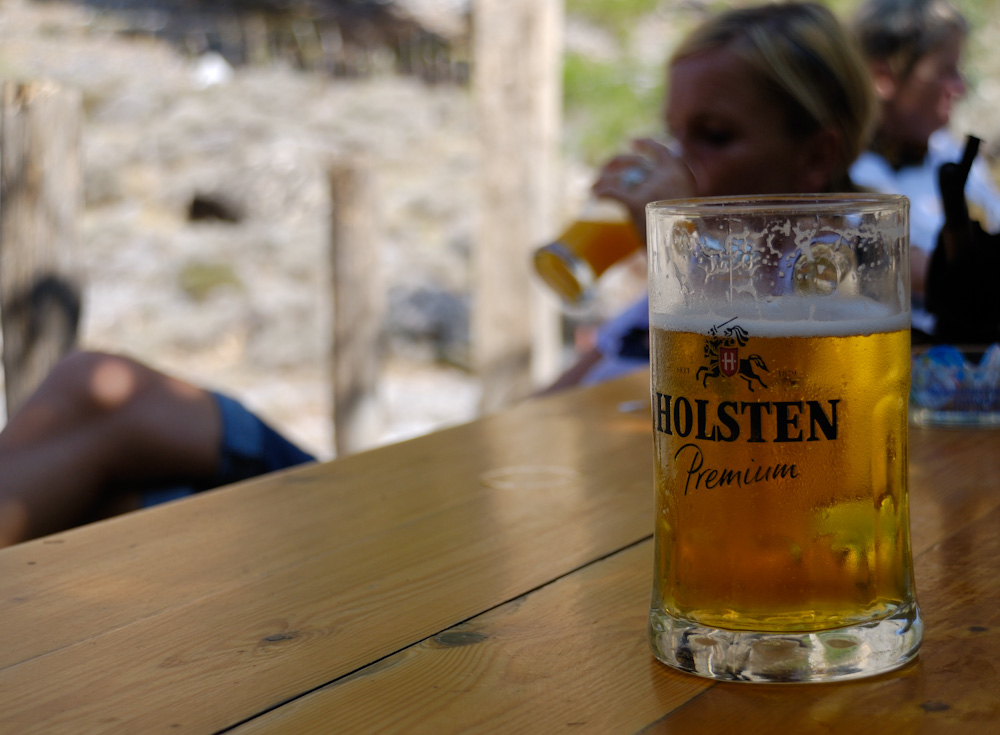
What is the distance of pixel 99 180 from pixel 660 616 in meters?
10.1

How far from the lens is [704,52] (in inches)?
75.5

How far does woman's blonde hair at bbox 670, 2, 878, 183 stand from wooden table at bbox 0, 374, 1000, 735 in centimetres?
92

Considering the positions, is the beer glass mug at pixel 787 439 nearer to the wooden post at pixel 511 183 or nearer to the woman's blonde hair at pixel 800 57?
the woman's blonde hair at pixel 800 57

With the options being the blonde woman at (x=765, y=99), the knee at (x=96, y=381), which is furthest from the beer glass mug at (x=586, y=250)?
the knee at (x=96, y=381)

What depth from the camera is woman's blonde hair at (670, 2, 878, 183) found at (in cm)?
192

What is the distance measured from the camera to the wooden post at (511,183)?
4188 mm

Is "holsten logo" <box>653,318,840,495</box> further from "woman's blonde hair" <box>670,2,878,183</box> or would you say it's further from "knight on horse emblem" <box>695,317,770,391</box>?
"woman's blonde hair" <box>670,2,878,183</box>

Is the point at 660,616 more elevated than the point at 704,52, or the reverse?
the point at 704,52

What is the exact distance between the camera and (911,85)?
10.5 feet

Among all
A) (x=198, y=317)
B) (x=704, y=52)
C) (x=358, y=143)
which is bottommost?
(x=198, y=317)

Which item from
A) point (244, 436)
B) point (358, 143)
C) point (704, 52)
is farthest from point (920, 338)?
point (358, 143)

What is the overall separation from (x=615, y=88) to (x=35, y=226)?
11.0 meters

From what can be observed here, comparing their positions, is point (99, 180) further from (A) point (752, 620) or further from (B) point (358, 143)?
(A) point (752, 620)

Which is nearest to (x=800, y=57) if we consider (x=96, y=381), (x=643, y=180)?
Answer: (x=643, y=180)
